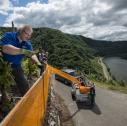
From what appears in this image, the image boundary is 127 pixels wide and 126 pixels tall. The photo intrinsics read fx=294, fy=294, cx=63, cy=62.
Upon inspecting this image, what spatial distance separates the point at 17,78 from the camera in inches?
271

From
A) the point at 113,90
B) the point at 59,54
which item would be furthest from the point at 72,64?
the point at 113,90

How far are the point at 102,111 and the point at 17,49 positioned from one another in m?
12.5

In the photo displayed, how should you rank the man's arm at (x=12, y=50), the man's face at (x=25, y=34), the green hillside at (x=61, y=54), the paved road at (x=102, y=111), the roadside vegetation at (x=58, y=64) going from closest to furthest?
the man's arm at (x=12, y=50) < the man's face at (x=25, y=34) < the roadside vegetation at (x=58, y=64) < the paved road at (x=102, y=111) < the green hillside at (x=61, y=54)

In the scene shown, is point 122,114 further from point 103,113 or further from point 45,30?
point 45,30

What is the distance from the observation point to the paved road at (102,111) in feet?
49.4

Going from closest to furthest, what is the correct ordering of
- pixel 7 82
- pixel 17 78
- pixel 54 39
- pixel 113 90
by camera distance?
pixel 17 78, pixel 7 82, pixel 113 90, pixel 54 39

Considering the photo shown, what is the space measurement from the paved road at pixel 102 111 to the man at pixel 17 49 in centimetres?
825

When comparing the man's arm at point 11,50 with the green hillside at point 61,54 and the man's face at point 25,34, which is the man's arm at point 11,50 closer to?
the man's face at point 25,34

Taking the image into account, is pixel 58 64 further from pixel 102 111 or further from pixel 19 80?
pixel 19 80

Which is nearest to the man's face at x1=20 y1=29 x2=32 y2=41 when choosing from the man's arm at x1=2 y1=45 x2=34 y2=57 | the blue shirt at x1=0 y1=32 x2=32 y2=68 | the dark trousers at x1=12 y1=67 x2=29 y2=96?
the blue shirt at x1=0 y1=32 x2=32 y2=68

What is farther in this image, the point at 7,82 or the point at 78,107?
the point at 78,107

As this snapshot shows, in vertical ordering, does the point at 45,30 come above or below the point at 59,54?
above

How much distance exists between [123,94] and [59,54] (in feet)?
346

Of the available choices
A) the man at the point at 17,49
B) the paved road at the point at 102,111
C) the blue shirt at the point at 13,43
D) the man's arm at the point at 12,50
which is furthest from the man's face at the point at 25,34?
the paved road at the point at 102,111
